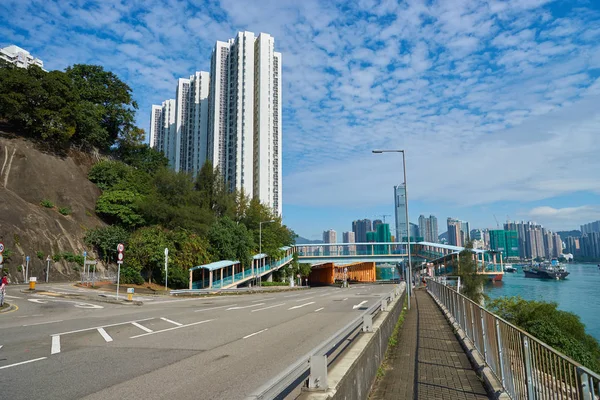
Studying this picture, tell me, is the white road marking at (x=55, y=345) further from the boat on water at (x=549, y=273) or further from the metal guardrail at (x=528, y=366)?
the boat on water at (x=549, y=273)

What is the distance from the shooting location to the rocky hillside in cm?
3775

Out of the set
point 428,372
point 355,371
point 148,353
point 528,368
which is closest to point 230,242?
point 148,353

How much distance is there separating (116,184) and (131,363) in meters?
48.8

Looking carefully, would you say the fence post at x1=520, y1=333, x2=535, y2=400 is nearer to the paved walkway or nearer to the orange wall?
the paved walkway

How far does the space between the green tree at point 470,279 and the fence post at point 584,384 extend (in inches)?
1478

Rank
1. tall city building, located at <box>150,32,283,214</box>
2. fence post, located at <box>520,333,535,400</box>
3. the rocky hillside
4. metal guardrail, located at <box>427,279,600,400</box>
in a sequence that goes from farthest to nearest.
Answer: tall city building, located at <box>150,32,283,214</box>
the rocky hillside
fence post, located at <box>520,333,535,400</box>
metal guardrail, located at <box>427,279,600,400</box>

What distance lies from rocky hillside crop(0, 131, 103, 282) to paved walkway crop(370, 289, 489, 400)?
37436 mm

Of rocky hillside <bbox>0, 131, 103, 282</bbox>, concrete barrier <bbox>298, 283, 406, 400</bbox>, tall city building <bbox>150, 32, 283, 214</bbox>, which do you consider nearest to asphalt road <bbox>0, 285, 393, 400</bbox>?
concrete barrier <bbox>298, 283, 406, 400</bbox>

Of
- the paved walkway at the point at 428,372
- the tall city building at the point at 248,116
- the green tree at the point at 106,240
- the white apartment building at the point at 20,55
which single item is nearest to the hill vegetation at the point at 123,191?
the green tree at the point at 106,240

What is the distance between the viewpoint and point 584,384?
3.28 meters

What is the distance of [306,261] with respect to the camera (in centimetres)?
8006

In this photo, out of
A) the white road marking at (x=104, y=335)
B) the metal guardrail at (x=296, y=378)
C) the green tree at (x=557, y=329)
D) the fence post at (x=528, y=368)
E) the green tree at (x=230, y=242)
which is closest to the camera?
the metal guardrail at (x=296, y=378)

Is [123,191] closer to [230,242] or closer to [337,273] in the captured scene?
[230,242]

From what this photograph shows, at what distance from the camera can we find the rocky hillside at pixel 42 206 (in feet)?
124
